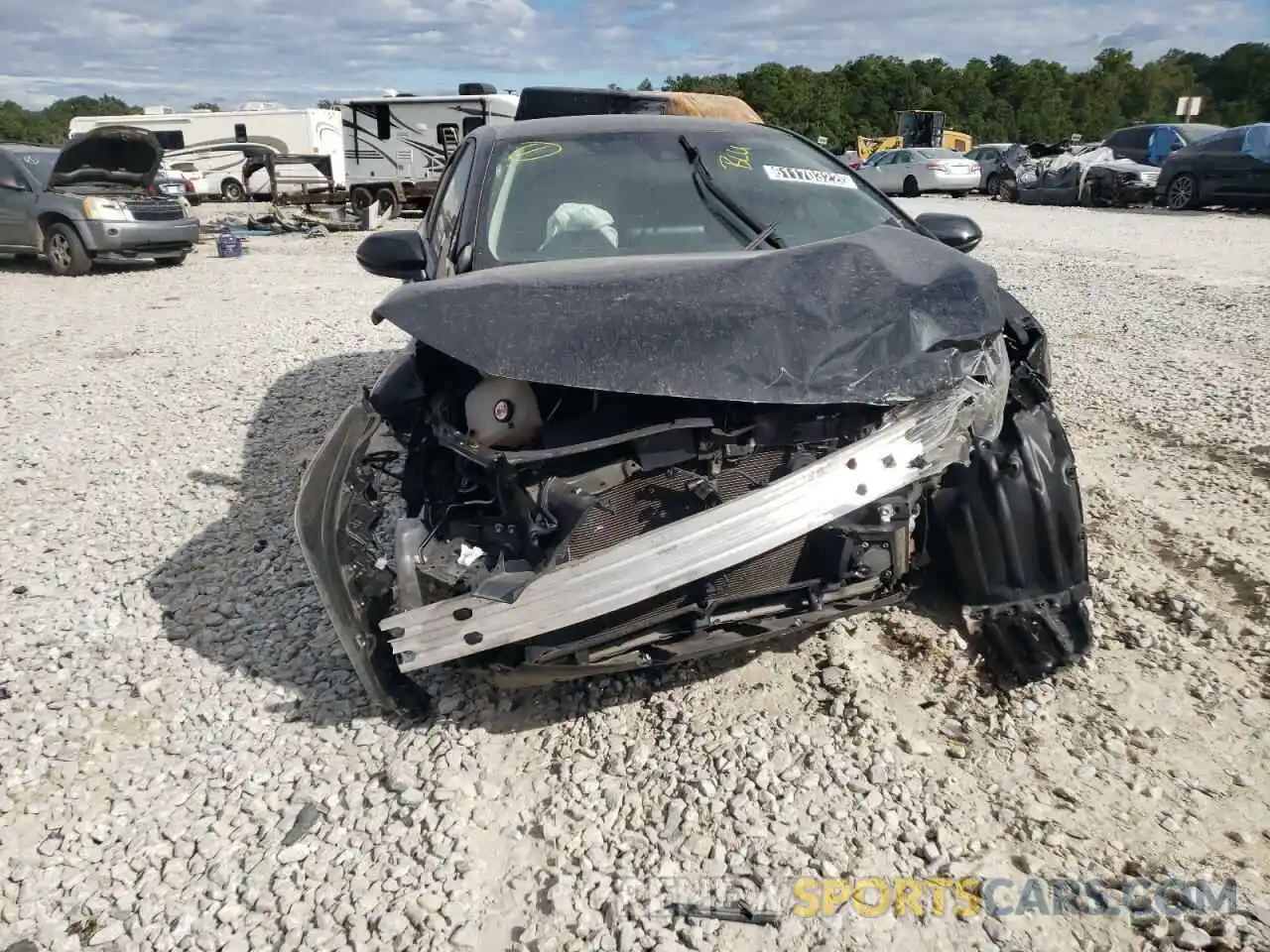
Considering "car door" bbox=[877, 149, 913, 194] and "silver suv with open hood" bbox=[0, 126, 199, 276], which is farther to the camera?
"car door" bbox=[877, 149, 913, 194]

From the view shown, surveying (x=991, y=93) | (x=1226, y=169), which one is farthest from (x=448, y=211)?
(x=991, y=93)

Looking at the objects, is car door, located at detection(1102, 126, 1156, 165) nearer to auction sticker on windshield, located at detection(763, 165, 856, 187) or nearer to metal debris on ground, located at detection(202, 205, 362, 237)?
metal debris on ground, located at detection(202, 205, 362, 237)

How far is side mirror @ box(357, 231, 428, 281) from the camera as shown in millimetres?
3588

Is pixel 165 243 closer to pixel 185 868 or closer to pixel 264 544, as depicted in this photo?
pixel 264 544

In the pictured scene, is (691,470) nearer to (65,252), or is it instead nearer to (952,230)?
(952,230)

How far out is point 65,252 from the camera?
1284cm

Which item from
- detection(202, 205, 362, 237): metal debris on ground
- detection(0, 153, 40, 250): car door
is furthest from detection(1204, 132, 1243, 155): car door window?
detection(0, 153, 40, 250): car door

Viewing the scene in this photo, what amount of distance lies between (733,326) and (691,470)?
395 millimetres

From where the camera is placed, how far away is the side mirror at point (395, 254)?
3588 millimetres

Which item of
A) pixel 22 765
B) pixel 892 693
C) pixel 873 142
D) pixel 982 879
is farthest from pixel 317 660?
pixel 873 142

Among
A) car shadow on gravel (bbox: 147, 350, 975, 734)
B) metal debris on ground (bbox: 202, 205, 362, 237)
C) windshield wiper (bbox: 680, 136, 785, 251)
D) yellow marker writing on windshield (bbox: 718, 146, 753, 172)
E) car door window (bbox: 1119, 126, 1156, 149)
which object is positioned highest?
yellow marker writing on windshield (bbox: 718, 146, 753, 172)

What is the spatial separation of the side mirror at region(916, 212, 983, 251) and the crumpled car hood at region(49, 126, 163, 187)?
485 inches

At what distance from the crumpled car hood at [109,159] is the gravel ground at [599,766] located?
397 inches

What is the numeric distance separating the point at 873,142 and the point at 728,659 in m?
36.7
